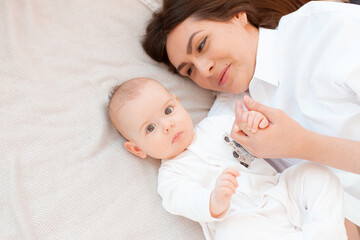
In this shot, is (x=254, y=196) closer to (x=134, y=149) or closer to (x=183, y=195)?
(x=183, y=195)

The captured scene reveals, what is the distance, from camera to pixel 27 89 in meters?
1.39

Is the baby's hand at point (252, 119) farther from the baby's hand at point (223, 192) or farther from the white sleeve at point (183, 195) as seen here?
the white sleeve at point (183, 195)

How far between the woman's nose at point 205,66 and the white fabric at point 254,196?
265 millimetres

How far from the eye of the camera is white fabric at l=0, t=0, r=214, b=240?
1.19 meters

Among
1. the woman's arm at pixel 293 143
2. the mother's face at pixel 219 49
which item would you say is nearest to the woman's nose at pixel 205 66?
the mother's face at pixel 219 49

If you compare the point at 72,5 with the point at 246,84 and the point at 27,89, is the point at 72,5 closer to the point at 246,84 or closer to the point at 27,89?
the point at 27,89

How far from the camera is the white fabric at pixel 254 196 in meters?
1.11

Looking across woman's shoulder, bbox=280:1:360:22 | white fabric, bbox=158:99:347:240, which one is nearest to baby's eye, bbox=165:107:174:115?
white fabric, bbox=158:99:347:240

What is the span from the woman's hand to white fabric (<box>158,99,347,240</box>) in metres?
0.14

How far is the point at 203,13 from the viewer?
1426 mm

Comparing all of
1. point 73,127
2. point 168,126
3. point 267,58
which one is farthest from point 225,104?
point 73,127

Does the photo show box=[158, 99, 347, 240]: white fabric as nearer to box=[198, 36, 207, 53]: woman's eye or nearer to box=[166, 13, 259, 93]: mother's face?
box=[166, 13, 259, 93]: mother's face

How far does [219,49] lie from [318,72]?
0.41 metres

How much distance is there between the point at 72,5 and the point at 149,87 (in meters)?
0.72
